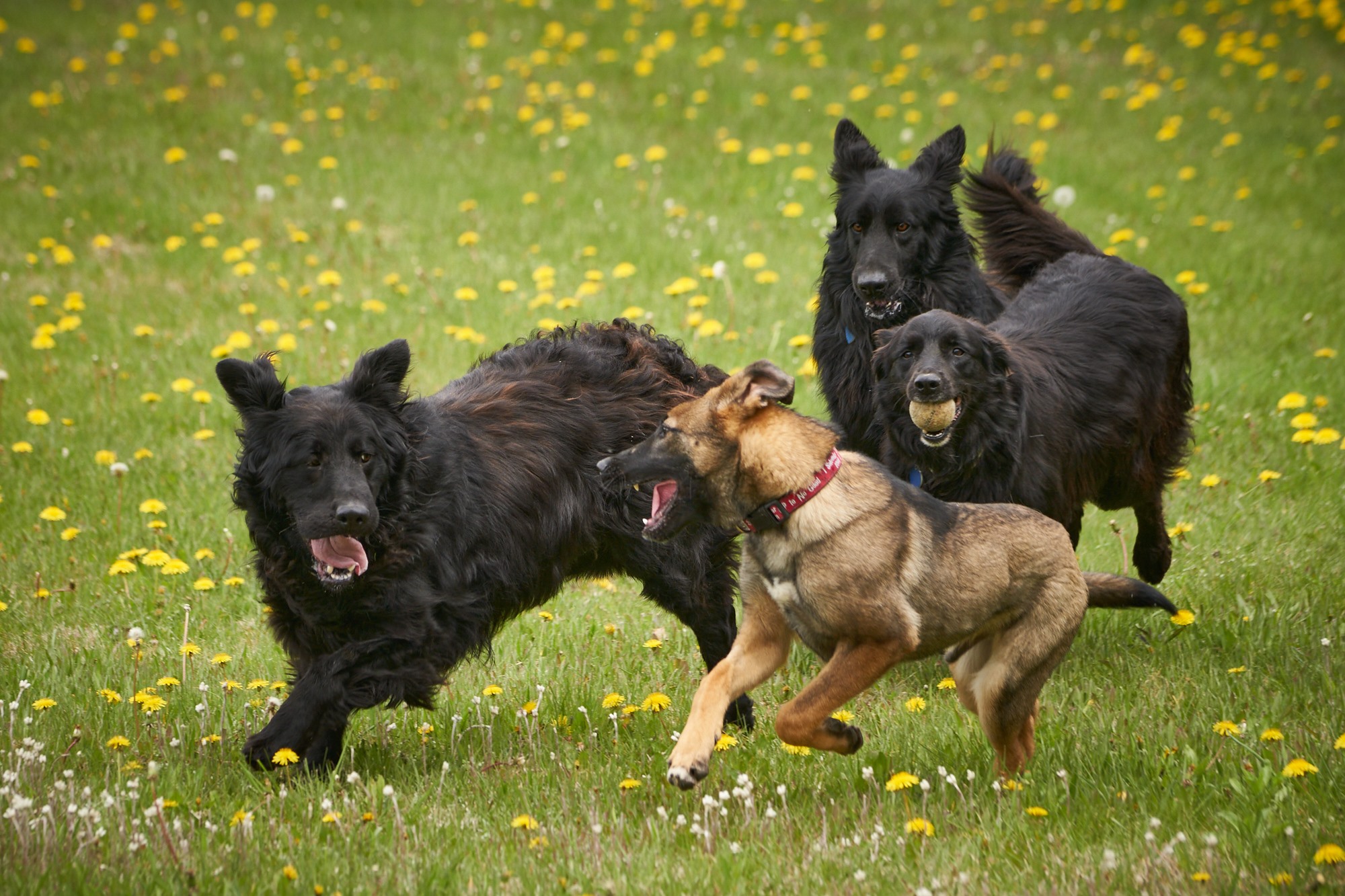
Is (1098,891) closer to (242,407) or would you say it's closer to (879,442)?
(879,442)

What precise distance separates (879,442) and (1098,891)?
2.76 metres

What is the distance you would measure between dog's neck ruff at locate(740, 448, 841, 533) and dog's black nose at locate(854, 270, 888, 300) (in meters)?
2.01

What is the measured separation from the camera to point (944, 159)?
238 inches

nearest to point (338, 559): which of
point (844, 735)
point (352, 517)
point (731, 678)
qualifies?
point (352, 517)

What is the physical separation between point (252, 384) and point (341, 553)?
674 mm

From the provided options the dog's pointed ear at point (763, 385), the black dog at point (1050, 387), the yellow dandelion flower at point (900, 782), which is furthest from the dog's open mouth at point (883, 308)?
the yellow dandelion flower at point (900, 782)

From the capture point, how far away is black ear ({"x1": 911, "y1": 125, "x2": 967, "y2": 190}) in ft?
19.8

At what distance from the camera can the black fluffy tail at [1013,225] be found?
658 cm

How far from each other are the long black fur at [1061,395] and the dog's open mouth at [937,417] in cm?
3

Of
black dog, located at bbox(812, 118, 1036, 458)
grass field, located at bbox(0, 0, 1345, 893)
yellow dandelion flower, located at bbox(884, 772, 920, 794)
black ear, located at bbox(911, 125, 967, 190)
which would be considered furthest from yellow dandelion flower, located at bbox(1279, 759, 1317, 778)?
black ear, located at bbox(911, 125, 967, 190)

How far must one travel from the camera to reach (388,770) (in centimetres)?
447

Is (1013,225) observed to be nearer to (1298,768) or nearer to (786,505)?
(786,505)

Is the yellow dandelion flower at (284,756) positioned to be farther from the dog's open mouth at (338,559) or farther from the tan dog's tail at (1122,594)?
the tan dog's tail at (1122,594)

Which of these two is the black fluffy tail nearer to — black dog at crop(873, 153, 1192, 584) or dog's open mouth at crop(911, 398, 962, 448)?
black dog at crop(873, 153, 1192, 584)
